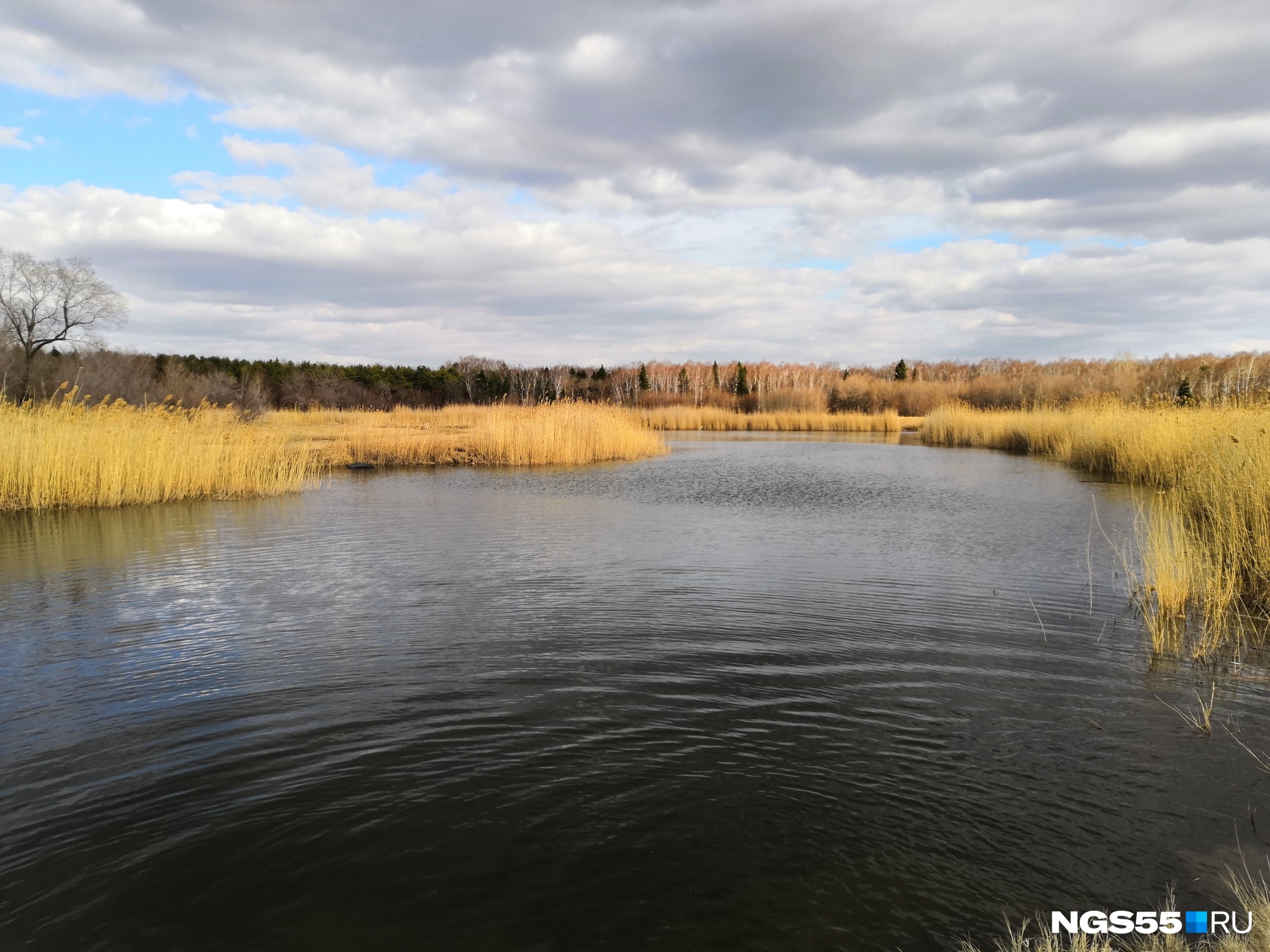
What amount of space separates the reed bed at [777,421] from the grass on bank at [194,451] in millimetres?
16245

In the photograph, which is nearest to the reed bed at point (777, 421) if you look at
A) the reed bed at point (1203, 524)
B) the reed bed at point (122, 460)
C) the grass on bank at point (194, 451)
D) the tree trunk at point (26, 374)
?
the grass on bank at point (194, 451)

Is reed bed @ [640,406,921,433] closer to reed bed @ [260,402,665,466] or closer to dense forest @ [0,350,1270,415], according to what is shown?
dense forest @ [0,350,1270,415]

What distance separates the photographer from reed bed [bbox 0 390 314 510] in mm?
12180

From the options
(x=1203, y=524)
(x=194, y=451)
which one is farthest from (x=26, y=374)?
(x=1203, y=524)

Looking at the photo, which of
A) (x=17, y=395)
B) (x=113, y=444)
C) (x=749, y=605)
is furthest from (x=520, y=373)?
(x=749, y=605)

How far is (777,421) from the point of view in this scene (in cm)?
3900

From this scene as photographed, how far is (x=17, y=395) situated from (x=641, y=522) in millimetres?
30600

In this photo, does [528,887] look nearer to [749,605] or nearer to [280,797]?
[280,797]

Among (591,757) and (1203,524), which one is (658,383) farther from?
(591,757)

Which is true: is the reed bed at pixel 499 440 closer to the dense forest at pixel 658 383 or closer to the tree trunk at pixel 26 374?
the dense forest at pixel 658 383

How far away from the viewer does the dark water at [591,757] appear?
283 cm

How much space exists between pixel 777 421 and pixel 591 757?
36134mm

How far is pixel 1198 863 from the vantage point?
9.87ft

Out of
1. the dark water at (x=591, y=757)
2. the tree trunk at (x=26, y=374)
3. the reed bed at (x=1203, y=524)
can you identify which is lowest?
the dark water at (x=591, y=757)
